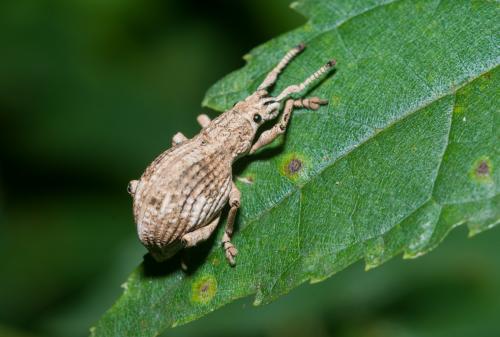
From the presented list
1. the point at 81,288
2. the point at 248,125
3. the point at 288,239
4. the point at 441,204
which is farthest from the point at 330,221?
the point at 81,288

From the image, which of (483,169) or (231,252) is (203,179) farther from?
(483,169)

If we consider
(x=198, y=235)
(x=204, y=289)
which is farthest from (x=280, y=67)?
(x=204, y=289)

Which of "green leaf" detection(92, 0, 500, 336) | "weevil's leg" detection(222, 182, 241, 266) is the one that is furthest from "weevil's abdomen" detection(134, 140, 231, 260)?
"green leaf" detection(92, 0, 500, 336)

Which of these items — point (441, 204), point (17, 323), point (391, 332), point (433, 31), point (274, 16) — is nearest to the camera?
point (441, 204)

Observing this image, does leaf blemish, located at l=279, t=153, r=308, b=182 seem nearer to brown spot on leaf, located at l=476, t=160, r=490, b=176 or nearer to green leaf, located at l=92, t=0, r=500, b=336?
green leaf, located at l=92, t=0, r=500, b=336

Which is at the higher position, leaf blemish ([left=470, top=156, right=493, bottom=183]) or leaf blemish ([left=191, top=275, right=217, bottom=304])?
leaf blemish ([left=191, top=275, right=217, bottom=304])

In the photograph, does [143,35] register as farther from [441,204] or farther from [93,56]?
[441,204]

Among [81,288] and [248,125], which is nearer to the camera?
[248,125]

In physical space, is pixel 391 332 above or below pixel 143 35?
below
